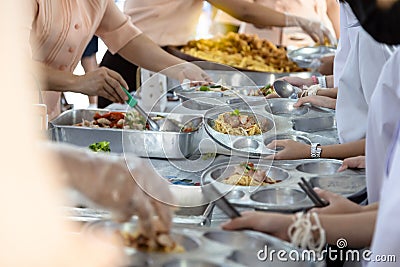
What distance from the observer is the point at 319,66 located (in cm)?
381

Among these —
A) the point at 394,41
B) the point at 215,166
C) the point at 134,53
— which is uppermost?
the point at 394,41

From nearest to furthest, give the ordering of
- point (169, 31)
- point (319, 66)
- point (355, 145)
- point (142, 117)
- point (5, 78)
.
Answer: point (5, 78)
point (355, 145)
point (142, 117)
point (319, 66)
point (169, 31)

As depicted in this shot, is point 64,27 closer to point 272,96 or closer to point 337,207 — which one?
point 272,96

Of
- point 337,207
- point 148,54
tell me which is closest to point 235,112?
point 337,207

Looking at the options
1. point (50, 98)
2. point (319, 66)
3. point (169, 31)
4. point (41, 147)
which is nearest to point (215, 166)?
point (41, 147)

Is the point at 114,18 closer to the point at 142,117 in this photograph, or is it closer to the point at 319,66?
the point at 142,117

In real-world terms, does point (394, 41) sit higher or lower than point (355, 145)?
higher

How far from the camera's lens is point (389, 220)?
1.51 m

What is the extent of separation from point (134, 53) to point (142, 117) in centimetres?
94

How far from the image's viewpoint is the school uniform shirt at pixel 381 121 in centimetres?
179

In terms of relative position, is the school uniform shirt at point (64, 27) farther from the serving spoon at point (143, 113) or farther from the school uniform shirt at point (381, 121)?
the school uniform shirt at point (381, 121)

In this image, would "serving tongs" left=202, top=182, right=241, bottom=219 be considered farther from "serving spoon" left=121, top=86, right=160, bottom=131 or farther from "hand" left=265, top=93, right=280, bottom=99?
"hand" left=265, top=93, right=280, bottom=99

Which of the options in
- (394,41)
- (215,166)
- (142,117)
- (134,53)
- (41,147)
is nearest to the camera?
(41,147)

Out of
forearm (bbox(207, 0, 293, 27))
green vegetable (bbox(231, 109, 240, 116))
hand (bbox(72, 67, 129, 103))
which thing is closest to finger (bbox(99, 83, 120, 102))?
hand (bbox(72, 67, 129, 103))
